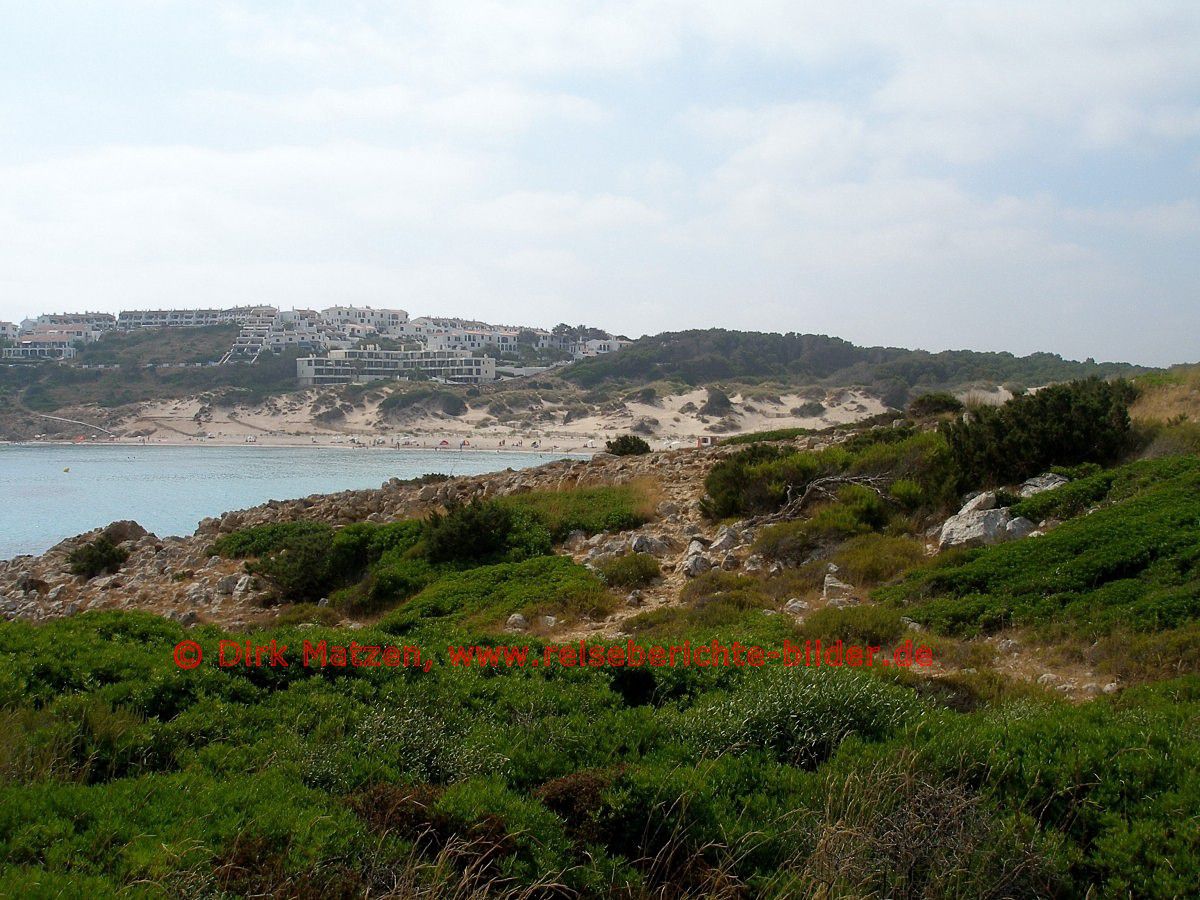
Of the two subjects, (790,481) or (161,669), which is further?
(790,481)

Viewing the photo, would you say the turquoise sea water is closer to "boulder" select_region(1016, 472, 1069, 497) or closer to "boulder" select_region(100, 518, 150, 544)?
"boulder" select_region(100, 518, 150, 544)

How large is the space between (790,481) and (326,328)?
422 feet

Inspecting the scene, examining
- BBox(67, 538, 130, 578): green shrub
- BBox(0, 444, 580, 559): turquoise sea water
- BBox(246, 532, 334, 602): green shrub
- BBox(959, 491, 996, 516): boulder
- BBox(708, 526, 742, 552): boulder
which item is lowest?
BBox(0, 444, 580, 559): turquoise sea water

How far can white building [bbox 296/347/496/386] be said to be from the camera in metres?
100

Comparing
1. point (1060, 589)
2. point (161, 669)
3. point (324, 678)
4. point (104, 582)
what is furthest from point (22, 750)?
point (104, 582)

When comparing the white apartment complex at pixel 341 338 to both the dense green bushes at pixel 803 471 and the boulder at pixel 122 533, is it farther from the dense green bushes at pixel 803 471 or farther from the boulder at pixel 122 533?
the dense green bushes at pixel 803 471

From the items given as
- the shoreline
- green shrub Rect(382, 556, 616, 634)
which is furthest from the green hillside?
green shrub Rect(382, 556, 616, 634)

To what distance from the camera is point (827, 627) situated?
320 inches

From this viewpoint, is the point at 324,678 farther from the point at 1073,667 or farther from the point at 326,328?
the point at 326,328

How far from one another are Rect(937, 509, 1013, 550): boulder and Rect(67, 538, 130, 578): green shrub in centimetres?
1736

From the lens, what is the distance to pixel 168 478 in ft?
150

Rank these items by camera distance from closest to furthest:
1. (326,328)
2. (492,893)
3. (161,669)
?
(492,893)
(161,669)
(326,328)

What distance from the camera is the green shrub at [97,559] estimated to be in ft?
60.5

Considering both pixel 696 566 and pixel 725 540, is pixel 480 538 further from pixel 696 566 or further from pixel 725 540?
pixel 725 540
